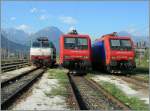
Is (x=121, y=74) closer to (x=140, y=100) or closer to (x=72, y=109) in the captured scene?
(x=140, y=100)

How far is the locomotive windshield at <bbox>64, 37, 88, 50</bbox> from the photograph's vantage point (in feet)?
96.8

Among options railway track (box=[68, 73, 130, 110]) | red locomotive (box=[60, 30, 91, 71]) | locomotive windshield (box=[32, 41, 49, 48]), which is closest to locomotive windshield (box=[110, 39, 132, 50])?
red locomotive (box=[60, 30, 91, 71])

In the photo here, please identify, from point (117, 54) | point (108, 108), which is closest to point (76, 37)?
point (117, 54)

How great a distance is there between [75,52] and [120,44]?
315cm

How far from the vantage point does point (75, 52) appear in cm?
2930

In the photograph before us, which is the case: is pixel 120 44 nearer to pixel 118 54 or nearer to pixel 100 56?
pixel 118 54

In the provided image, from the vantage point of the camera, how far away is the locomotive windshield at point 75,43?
29516 mm

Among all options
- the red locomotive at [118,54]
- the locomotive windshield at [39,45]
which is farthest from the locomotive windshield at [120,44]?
the locomotive windshield at [39,45]

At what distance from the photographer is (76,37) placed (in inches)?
1176

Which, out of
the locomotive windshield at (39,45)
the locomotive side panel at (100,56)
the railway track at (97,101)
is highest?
the locomotive windshield at (39,45)

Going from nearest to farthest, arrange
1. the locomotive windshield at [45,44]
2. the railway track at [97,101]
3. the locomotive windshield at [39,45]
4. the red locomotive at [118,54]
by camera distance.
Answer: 1. the railway track at [97,101]
2. the red locomotive at [118,54]
3. the locomotive windshield at [39,45]
4. the locomotive windshield at [45,44]

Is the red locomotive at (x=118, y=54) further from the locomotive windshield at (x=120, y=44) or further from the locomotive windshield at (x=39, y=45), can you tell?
the locomotive windshield at (x=39, y=45)

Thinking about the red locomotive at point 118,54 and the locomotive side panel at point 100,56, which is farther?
the locomotive side panel at point 100,56

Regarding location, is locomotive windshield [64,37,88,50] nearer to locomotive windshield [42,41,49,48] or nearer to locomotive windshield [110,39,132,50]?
locomotive windshield [110,39,132,50]
